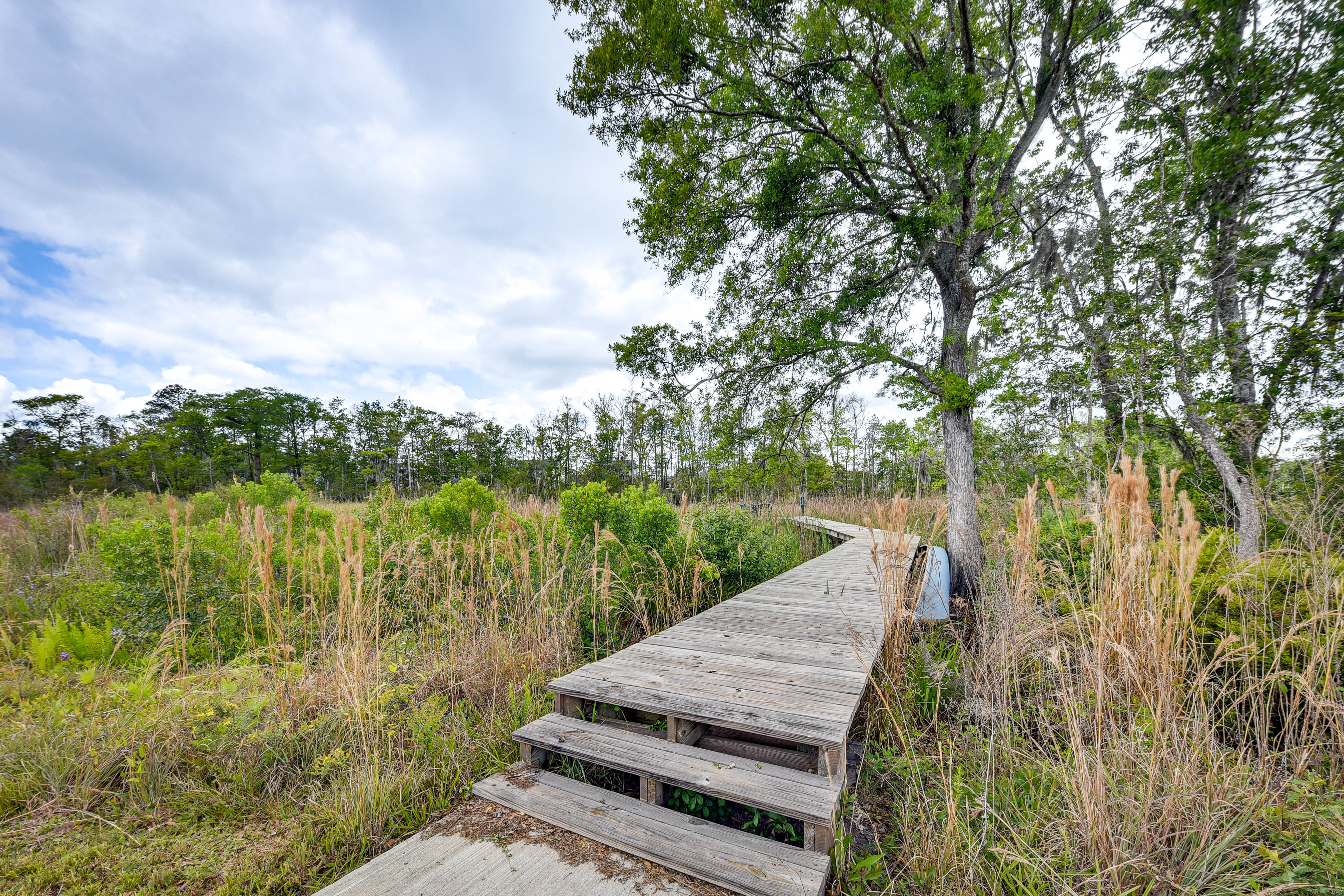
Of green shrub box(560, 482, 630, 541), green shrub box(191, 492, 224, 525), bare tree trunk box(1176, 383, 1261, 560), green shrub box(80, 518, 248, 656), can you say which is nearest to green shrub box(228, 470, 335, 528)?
green shrub box(191, 492, 224, 525)

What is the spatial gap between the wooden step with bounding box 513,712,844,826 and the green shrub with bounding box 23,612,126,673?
324cm

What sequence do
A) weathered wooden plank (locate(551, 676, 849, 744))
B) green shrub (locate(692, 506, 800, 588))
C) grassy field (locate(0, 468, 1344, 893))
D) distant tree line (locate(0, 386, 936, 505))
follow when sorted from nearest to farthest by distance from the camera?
1. grassy field (locate(0, 468, 1344, 893))
2. weathered wooden plank (locate(551, 676, 849, 744))
3. green shrub (locate(692, 506, 800, 588))
4. distant tree line (locate(0, 386, 936, 505))

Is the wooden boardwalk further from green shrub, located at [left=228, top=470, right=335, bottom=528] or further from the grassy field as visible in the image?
green shrub, located at [left=228, top=470, right=335, bottom=528]

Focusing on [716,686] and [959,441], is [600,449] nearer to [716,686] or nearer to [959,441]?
[959,441]

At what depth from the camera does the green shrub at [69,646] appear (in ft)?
9.98

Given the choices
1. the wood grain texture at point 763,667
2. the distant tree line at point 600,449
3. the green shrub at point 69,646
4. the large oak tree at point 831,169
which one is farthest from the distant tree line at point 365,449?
the green shrub at point 69,646

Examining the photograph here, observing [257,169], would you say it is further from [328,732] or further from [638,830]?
[638,830]

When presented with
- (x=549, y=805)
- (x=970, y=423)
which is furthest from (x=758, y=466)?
(x=549, y=805)

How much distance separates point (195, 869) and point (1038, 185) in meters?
10.4

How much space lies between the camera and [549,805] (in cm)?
190

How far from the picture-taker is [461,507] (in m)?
4.96

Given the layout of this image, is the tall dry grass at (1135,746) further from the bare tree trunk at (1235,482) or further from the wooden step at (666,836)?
the bare tree trunk at (1235,482)

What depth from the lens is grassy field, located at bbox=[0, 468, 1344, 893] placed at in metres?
1.59

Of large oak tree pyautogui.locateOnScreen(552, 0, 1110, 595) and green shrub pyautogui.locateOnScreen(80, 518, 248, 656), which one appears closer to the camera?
green shrub pyautogui.locateOnScreen(80, 518, 248, 656)
